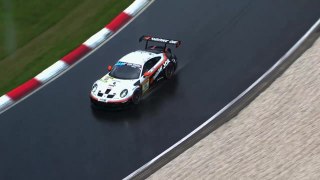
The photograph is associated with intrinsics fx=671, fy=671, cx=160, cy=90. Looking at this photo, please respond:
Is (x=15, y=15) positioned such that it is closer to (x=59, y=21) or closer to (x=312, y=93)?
(x=59, y=21)

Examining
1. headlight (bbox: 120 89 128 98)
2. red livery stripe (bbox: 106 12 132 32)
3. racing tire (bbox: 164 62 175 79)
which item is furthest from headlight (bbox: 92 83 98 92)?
red livery stripe (bbox: 106 12 132 32)

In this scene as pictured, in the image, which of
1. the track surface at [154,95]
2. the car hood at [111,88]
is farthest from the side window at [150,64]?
the track surface at [154,95]

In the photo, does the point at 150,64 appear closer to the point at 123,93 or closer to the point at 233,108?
the point at 123,93

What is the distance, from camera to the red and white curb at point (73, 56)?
20.7 metres

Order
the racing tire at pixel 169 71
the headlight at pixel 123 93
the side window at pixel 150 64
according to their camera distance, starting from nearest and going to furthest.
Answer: the headlight at pixel 123 93 < the side window at pixel 150 64 < the racing tire at pixel 169 71

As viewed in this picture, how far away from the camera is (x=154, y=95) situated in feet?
65.9

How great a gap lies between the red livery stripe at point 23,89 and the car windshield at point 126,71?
2663mm

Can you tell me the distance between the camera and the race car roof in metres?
20.2

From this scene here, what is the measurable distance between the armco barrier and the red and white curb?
5606 millimetres

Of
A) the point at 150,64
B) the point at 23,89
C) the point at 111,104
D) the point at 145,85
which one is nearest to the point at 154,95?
the point at 145,85

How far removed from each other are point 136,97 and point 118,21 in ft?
16.1

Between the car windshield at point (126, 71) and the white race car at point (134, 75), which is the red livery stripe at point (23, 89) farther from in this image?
the car windshield at point (126, 71)

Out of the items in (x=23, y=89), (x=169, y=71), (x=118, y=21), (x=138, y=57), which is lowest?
(x=23, y=89)

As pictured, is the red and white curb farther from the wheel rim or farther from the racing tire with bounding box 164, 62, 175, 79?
the wheel rim
